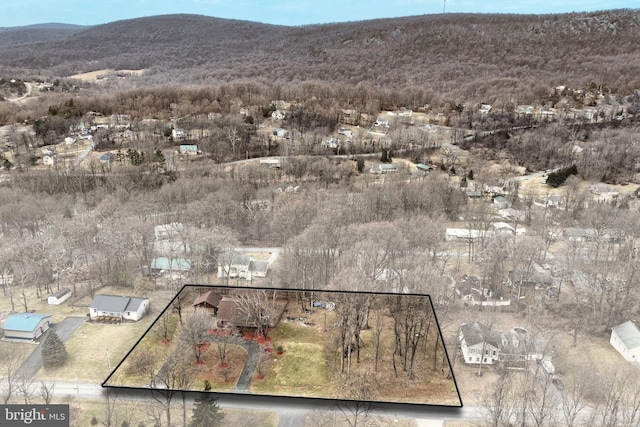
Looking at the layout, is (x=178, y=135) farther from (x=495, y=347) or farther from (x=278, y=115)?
(x=495, y=347)

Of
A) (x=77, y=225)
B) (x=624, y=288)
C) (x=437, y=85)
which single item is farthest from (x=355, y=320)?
(x=437, y=85)

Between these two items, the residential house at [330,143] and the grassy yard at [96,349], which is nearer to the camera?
the grassy yard at [96,349]

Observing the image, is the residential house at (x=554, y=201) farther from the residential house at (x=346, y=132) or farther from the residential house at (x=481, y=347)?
the residential house at (x=346, y=132)

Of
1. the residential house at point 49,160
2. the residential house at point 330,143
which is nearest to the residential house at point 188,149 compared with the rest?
the residential house at point 49,160

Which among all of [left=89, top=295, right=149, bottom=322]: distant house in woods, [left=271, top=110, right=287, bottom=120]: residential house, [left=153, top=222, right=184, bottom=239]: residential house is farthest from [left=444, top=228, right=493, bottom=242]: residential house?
[left=271, top=110, right=287, bottom=120]: residential house

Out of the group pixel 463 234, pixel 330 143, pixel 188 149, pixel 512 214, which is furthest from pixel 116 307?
pixel 330 143
